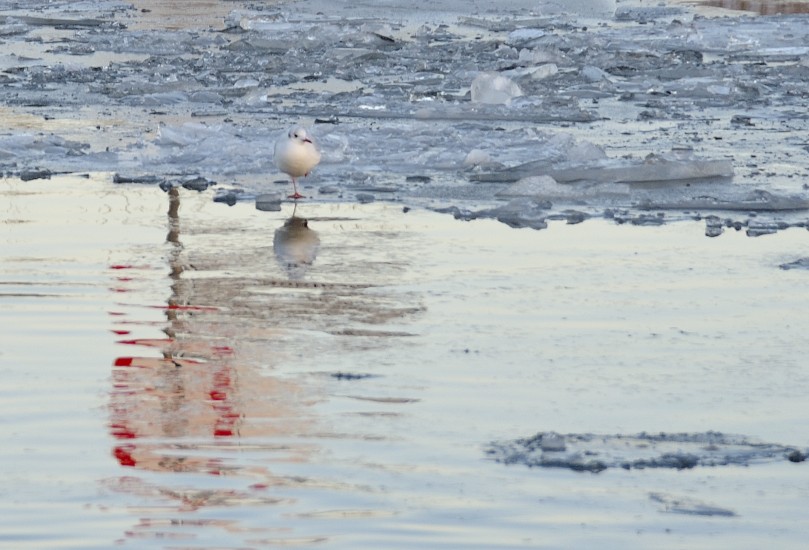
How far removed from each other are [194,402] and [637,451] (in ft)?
Result: 4.92

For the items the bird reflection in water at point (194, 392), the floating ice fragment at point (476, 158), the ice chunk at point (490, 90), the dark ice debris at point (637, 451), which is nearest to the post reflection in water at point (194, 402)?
the bird reflection in water at point (194, 392)

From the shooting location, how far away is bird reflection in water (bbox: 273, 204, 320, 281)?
7773 millimetres

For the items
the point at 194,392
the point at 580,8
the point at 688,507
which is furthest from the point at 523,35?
the point at 688,507

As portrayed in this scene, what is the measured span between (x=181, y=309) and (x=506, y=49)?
1219 centimetres

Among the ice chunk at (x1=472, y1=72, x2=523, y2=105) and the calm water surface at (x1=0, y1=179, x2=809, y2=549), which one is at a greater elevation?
the ice chunk at (x1=472, y1=72, x2=523, y2=105)

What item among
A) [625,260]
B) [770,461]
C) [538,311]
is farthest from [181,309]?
[770,461]

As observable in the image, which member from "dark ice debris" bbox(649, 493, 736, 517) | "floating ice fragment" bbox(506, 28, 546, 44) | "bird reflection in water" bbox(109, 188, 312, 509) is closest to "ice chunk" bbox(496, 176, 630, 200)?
"bird reflection in water" bbox(109, 188, 312, 509)

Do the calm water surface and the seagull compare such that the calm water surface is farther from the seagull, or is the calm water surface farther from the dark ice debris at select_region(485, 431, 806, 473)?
the seagull

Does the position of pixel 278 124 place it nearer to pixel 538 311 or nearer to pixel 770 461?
pixel 538 311

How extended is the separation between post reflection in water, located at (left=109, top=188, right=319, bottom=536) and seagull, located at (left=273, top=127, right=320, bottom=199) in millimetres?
2145

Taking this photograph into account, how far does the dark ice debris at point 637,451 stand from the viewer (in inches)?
197

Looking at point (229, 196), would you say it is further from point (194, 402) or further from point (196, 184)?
point (194, 402)

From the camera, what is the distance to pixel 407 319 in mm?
6777

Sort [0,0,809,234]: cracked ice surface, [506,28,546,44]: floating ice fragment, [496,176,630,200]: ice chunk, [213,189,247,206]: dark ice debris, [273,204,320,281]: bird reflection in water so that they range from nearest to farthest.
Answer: [273,204,320,281]: bird reflection in water → [213,189,247,206]: dark ice debris → [496,176,630,200]: ice chunk → [0,0,809,234]: cracked ice surface → [506,28,546,44]: floating ice fragment
